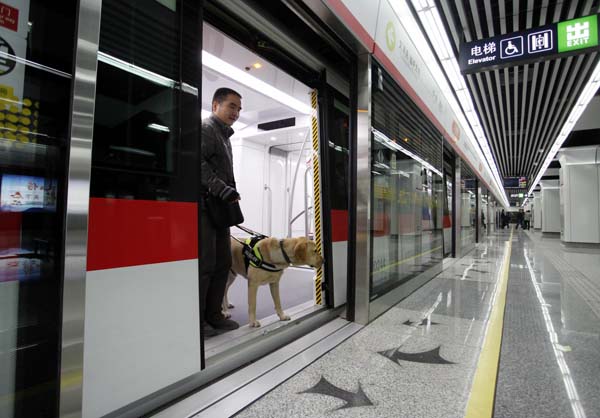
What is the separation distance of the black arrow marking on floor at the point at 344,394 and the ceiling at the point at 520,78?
5.08 metres

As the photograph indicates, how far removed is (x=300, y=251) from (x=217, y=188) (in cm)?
82

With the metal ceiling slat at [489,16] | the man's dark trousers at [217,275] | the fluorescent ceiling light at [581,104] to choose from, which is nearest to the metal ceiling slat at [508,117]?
the fluorescent ceiling light at [581,104]

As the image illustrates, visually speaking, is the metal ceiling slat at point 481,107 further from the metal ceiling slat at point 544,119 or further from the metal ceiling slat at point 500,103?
the metal ceiling slat at point 544,119

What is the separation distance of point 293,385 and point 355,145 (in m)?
1.97

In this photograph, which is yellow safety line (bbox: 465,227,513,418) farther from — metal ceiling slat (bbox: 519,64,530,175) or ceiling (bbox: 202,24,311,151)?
metal ceiling slat (bbox: 519,64,530,175)

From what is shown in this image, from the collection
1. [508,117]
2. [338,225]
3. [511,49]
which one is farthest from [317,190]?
[508,117]

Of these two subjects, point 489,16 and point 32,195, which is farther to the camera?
point 489,16

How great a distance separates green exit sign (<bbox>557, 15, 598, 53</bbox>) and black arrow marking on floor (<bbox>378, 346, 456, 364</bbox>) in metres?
4.37

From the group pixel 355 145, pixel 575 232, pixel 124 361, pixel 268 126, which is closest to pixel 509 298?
pixel 355 145

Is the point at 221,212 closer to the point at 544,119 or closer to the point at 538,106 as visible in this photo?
the point at 538,106

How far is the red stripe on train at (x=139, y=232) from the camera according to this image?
4.00ft

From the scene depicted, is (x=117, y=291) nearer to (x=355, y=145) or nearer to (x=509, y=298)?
(x=355, y=145)

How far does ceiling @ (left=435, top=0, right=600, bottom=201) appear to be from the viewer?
16.9ft

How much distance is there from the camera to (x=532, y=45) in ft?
13.9
